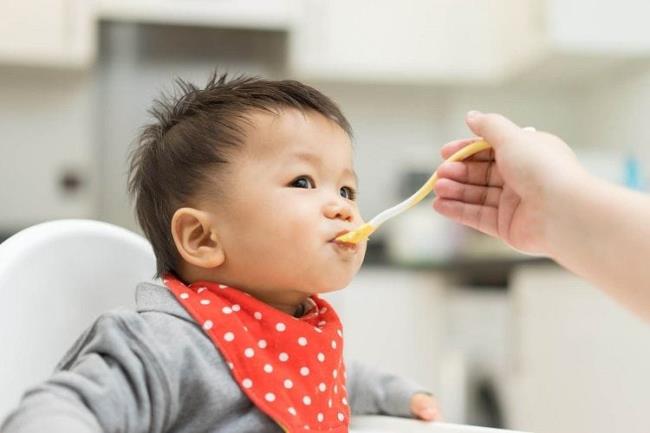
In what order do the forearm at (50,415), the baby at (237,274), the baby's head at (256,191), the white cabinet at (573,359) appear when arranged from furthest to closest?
the white cabinet at (573,359)
the baby's head at (256,191)
the baby at (237,274)
the forearm at (50,415)

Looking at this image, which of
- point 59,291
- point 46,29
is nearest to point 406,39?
point 46,29

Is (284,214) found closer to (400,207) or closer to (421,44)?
(400,207)

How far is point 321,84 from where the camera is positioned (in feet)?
10.3

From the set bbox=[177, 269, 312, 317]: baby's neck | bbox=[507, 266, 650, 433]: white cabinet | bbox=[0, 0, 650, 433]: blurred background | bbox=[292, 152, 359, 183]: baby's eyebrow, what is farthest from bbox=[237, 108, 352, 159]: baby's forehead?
bbox=[0, 0, 650, 433]: blurred background

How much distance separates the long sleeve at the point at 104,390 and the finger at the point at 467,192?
430mm

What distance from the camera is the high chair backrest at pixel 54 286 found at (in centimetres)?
81

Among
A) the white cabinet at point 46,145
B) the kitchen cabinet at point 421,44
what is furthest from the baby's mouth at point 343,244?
the white cabinet at point 46,145

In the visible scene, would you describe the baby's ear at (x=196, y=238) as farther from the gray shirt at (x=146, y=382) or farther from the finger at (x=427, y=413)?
the finger at (x=427, y=413)

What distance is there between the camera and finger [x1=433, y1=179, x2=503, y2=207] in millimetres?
1023

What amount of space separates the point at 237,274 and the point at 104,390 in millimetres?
215

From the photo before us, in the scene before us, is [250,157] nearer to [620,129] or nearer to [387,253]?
[387,253]

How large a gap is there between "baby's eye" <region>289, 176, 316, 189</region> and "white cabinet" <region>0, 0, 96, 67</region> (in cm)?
204

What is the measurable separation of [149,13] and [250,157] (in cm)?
209

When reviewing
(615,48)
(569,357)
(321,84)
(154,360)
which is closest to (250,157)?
(154,360)
